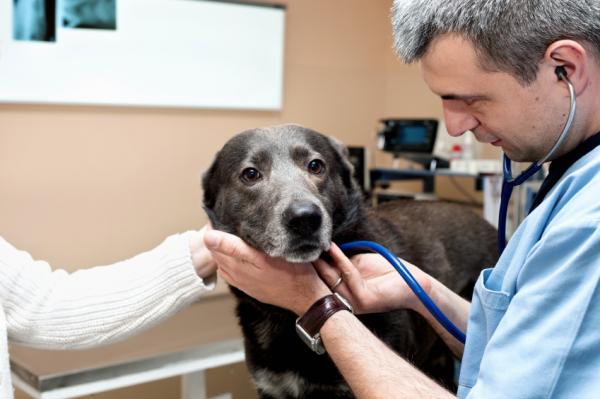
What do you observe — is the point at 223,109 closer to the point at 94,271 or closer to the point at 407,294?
the point at 94,271

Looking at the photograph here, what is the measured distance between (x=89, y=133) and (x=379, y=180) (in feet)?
5.02

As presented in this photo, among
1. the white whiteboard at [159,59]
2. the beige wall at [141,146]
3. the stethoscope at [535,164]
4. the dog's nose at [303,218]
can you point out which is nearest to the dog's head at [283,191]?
the dog's nose at [303,218]

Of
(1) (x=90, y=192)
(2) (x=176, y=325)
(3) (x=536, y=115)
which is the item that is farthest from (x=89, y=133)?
(3) (x=536, y=115)

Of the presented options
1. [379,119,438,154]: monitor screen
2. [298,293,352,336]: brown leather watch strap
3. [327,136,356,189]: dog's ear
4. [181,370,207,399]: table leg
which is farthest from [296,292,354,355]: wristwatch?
[379,119,438,154]: monitor screen

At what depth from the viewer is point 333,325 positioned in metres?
1.00

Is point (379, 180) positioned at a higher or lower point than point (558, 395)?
lower

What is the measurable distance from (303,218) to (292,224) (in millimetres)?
27

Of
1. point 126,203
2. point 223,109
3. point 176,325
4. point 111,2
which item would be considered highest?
point 111,2

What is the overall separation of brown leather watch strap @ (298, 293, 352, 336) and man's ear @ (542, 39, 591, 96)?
505mm

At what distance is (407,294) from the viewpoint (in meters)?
1.28

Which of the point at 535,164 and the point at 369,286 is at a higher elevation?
the point at 535,164

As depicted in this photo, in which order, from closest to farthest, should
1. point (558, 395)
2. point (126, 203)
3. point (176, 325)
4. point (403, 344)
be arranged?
1. point (558, 395)
2. point (403, 344)
3. point (176, 325)
4. point (126, 203)

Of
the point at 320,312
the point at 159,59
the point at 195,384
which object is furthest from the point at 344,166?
the point at 159,59

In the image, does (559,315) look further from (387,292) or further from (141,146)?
(141,146)
